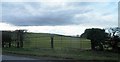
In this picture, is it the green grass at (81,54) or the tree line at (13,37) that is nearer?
the green grass at (81,54)

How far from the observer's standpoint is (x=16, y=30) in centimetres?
2306

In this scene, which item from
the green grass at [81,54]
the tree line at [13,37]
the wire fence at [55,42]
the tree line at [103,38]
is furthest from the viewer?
the tree line at [13,37]

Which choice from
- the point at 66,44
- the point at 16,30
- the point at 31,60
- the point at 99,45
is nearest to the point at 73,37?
the point at 66,44

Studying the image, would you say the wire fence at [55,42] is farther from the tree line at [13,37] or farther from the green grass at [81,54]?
the green grass at [81,54]

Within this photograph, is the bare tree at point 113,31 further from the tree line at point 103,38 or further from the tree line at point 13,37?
the tree line at point 13,37

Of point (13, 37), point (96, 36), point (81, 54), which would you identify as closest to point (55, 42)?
point (13, 37)

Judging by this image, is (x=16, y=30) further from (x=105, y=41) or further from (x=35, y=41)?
(x=105, y=41)

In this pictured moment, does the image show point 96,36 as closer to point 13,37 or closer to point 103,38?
point 103,38

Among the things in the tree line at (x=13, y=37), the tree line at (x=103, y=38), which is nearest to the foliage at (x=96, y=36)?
the tree line at (x=103, y=38)

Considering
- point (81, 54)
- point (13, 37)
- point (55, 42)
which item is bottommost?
point (81, 54)

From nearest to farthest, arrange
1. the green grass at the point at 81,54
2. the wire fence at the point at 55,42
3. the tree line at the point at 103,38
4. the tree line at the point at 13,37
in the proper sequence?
the green grass at the point at 81,54 → the tree line at the point at 103,38 → the wire fence at the point at 55,42 → the tree line at the point at 13,37

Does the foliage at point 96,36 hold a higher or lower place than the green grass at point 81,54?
higher

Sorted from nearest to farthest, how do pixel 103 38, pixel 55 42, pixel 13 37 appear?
pixel 103 38, pixel 55 42, pixel 13 37

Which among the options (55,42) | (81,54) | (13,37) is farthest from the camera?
(13,37)
